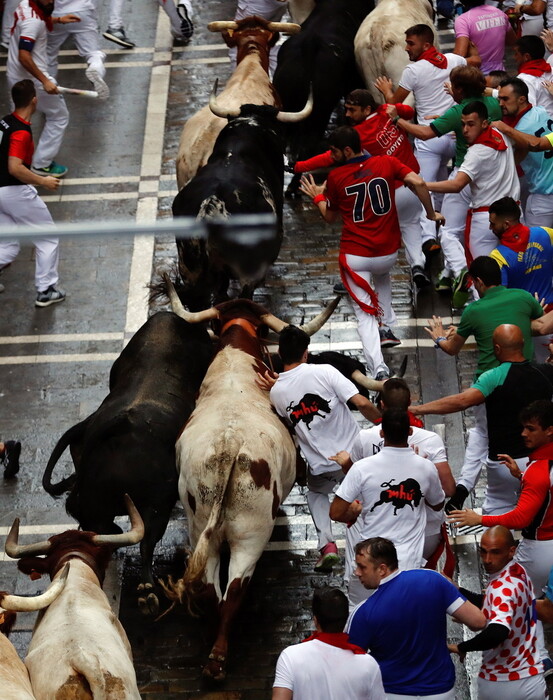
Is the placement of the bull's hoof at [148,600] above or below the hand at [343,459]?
below

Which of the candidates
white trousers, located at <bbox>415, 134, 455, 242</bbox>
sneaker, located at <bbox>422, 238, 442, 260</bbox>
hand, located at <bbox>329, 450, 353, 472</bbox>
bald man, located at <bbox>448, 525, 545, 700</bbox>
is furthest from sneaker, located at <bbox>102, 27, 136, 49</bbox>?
bald man, located at <bbox>448, 525, 545, 700</bbox>

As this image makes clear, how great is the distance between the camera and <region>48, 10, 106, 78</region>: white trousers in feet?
52.7

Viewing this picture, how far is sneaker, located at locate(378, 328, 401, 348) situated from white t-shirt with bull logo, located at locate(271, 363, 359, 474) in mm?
3018

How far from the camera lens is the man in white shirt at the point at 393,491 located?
26.5 ft

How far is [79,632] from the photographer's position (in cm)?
729

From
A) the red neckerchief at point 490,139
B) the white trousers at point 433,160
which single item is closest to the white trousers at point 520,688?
the red neckerchief at point 490,139

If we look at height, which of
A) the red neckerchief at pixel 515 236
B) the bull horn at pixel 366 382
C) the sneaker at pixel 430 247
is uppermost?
the red neckerchief at pixel 515 236

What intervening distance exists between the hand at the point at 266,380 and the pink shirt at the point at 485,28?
5.89m

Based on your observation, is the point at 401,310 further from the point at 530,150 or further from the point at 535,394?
the point at 535,394

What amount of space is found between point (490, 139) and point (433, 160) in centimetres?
181

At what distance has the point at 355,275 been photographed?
11.5 meters

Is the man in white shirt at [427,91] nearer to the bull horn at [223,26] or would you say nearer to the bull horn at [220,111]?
the bull horn at [220,111]

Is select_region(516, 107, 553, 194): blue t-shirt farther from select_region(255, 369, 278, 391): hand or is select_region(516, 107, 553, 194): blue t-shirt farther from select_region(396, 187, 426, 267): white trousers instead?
select_region(255, 369, 278, 391): hand

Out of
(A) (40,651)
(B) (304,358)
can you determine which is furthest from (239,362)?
(A) (40,651)
